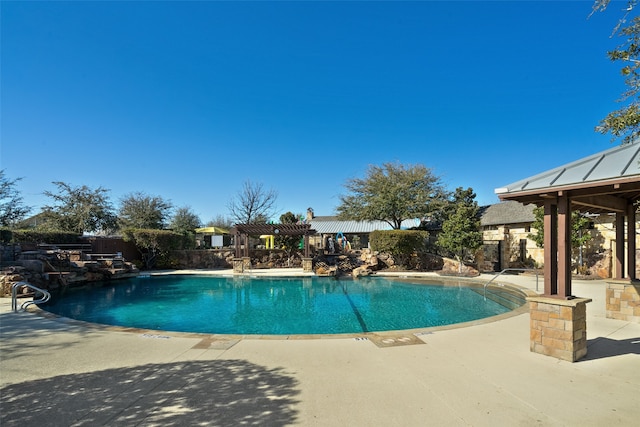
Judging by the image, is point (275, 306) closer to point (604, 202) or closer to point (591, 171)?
point (604, 202)

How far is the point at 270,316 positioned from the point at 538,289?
10.1 m

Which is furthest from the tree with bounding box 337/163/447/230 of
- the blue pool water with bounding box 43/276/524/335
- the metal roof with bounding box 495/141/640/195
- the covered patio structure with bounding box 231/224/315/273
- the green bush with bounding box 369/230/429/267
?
the metal roof with bounding box 495/141/640/195

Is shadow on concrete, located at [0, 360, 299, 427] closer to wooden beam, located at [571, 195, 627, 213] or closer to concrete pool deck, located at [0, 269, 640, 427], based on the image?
concrete pool deck, located at [0, 269, 640, 427]

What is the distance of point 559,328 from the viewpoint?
5023 millimetres

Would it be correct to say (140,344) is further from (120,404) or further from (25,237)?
(25,237)

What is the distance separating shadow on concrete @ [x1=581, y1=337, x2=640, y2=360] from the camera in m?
5.19

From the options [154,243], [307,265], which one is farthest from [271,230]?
[154,243]

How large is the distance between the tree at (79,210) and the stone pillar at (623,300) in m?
32.7

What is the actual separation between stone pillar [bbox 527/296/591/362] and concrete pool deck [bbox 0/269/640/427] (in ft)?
0.67

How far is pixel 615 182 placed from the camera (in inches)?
179

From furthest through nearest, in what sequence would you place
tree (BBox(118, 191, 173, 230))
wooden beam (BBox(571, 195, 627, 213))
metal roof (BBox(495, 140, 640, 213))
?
tree (BBox(118, 191, 173, 230)) < wooden beam (BBox(571, 195, 627, 213)) < metal roof (BBox(495, 140, 640, 213))

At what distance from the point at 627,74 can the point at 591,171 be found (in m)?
1.34

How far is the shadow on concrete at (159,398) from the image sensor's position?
3311 mm

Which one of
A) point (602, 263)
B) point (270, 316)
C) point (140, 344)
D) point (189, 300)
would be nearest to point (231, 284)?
point (189, 300)
